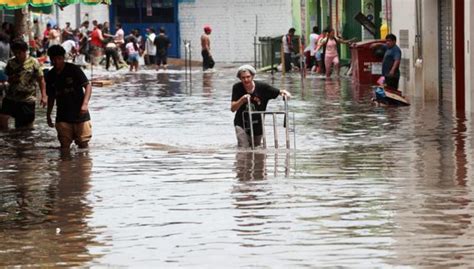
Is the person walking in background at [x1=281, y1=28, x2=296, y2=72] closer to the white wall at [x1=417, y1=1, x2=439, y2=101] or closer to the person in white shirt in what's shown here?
the person in white shirt

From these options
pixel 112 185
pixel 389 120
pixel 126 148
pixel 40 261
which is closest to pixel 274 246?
Answer: pixel 40 261

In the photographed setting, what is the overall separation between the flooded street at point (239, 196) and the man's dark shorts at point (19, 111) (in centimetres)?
29

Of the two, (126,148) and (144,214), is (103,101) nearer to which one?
(126,148)

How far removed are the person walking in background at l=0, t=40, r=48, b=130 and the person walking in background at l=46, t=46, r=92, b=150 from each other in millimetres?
2994

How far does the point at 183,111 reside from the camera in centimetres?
3083

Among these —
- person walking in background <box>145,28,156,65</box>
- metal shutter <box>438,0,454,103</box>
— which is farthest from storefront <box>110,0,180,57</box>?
metal shutter <box>438,0,454,103</box>

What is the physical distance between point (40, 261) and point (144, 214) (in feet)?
9.12

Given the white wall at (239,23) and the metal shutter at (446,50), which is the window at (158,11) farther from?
the metal shutter at (446,50)

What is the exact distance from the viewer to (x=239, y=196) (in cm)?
1523

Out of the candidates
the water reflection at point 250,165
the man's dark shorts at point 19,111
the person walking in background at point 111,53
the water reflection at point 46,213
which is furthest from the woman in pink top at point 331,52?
the water reflection at point 46,213

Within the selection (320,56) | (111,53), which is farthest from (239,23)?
(320,56)

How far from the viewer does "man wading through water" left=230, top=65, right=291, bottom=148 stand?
20031 millimetres

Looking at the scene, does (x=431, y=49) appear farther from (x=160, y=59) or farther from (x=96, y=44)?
(x=96, y=44)

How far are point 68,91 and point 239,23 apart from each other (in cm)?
4825
